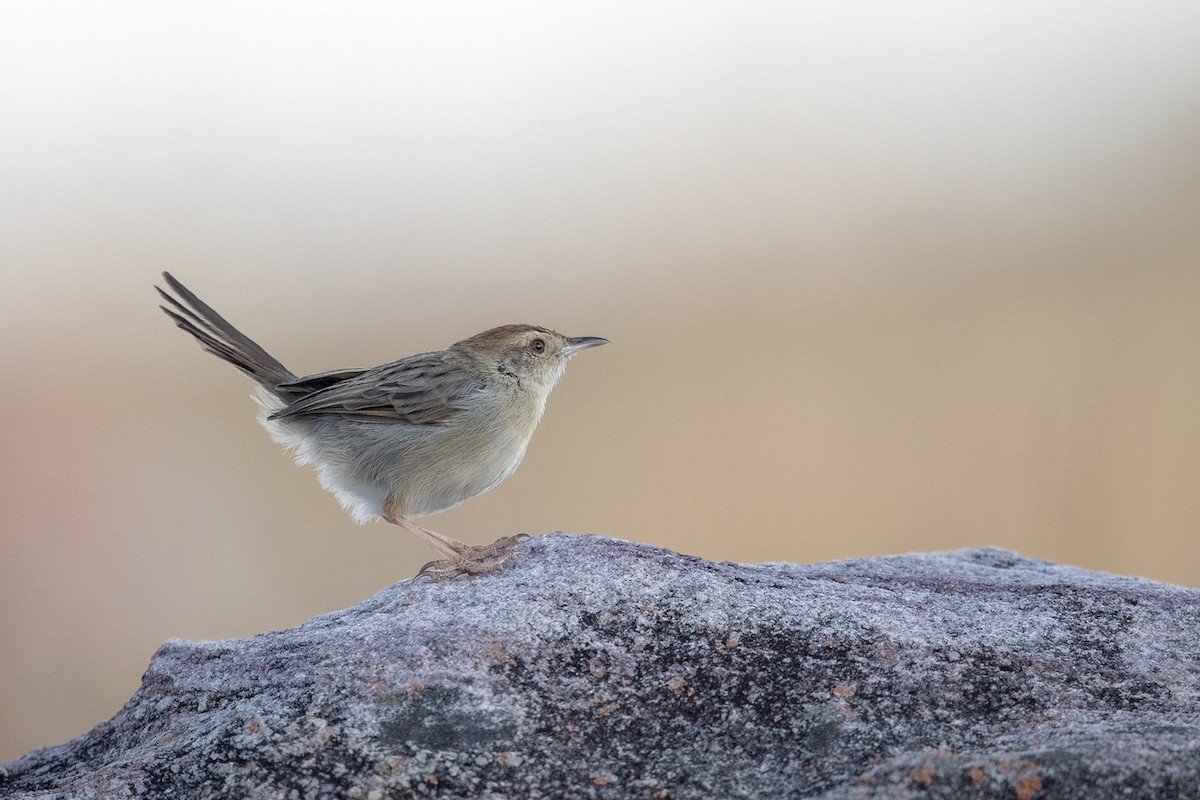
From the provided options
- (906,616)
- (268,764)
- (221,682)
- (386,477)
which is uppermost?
(386,477)

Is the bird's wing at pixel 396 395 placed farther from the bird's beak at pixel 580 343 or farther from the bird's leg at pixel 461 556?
the bird's beak at pixel 580 343

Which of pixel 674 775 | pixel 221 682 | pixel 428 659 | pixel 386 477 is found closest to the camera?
pixel 674 775

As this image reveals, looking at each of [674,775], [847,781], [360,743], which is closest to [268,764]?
[360,743]

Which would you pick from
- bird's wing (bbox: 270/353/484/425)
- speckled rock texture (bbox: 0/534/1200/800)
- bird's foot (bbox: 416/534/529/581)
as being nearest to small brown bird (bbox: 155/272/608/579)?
bird's wing (bbox: 270/353/484/425)

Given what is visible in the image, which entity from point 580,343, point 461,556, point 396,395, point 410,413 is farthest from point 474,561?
point 580,343

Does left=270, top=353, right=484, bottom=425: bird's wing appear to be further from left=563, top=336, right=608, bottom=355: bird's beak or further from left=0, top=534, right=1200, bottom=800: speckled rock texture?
left=0, top=534, right=1200, bottom=800: speckled rock texture

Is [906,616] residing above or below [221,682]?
above

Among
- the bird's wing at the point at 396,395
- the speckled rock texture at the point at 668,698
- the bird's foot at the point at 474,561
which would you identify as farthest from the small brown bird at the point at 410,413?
the speckled rock texture at the point at 668,698

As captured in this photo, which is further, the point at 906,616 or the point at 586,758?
the point at 906,616

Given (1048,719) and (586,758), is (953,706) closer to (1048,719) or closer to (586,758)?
(1048,719)
